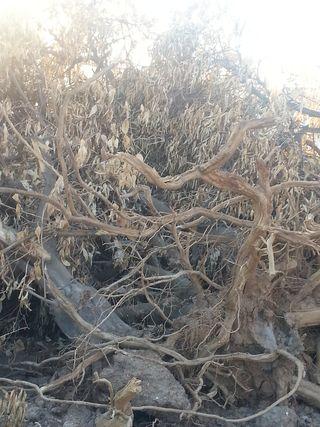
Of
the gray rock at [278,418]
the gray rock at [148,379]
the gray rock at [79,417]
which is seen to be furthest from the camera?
the gray rock at [278,418]

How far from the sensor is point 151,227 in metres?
5.12

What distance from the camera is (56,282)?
5.62 meters

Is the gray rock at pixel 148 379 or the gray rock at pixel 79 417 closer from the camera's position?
the gray rock at pixel 79 417

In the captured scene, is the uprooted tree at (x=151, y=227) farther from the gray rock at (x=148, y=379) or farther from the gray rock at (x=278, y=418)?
the gray rock at (x=278, y=418)

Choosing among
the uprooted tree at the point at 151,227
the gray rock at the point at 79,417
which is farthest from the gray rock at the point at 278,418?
the gray rock at the point at 79,417

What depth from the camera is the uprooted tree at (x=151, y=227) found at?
5180 mm

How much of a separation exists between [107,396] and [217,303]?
1194mm

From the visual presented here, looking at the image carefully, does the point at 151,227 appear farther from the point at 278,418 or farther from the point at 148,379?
the point at 278,418

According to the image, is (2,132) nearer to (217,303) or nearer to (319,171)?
(217,303)

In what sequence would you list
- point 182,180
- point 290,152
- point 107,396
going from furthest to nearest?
point 290,152, point 107,396, point 182,180

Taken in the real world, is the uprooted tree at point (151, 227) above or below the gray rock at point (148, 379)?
above

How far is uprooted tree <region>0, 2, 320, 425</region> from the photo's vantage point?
17.0 ft

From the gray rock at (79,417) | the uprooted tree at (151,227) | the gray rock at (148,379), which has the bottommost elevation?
the gray rock at (79,417)

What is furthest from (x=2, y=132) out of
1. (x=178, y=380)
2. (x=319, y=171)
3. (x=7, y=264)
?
(x=319, y=171)
